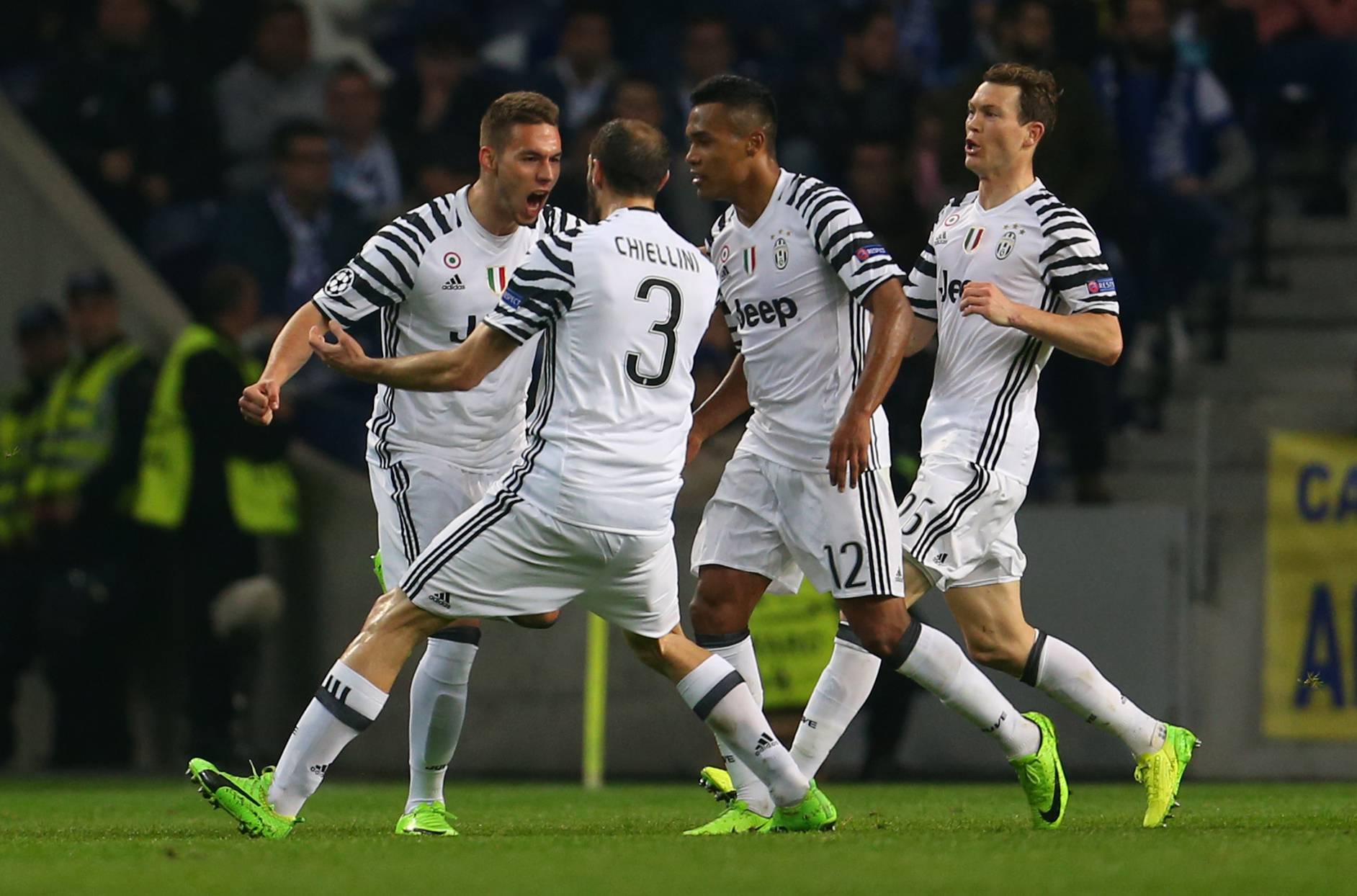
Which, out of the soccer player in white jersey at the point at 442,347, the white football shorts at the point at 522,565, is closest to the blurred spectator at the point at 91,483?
the soccer player in white jersey at the point at 442,347

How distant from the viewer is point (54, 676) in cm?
1376

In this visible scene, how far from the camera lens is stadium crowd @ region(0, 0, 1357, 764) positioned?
1322 cm

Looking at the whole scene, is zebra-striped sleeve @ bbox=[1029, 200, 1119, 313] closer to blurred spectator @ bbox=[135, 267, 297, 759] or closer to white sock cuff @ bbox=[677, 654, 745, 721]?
white sock cuff @ bbox=[677, 654, 745, 721]

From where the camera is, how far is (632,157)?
7.14 meters

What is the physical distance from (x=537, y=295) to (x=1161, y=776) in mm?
2792

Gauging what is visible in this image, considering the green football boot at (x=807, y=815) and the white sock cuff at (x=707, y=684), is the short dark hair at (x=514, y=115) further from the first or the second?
the green football boot at (x=807, y=815)

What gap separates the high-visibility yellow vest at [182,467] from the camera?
43.2 feet

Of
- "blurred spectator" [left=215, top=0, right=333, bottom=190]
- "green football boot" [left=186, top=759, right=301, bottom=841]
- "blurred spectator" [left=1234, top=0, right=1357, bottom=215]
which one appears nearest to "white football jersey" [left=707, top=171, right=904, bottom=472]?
"green football boot" [left=186, top=759, right=301, bottom=841]

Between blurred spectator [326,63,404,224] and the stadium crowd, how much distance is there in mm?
21

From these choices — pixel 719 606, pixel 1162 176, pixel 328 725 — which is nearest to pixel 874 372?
pixel 719 606

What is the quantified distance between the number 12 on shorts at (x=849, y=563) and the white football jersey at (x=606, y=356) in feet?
2.46

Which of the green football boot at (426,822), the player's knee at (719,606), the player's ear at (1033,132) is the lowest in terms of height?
the green football boot at (426,822)

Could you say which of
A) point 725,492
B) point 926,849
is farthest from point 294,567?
point 926,849

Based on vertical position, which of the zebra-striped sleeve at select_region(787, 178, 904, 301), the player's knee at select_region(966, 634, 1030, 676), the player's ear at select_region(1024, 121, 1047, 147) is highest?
the player's ear at select_region(1024, 121, 1047, 147)
